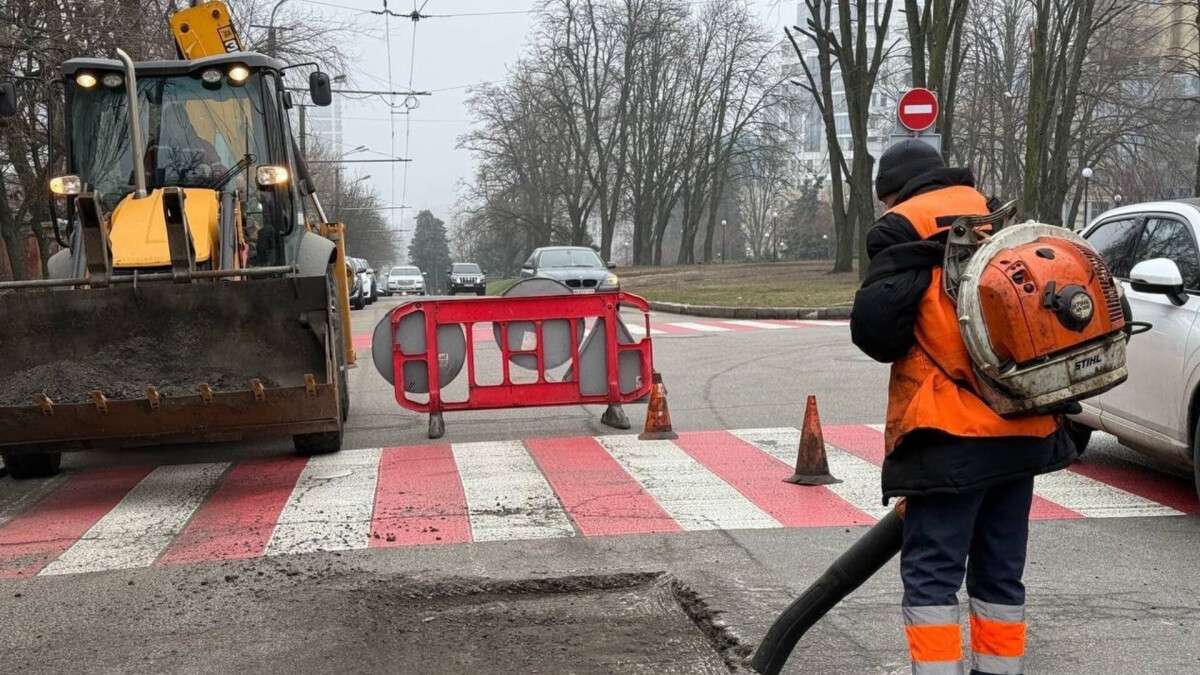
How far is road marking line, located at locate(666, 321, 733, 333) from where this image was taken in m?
20.1

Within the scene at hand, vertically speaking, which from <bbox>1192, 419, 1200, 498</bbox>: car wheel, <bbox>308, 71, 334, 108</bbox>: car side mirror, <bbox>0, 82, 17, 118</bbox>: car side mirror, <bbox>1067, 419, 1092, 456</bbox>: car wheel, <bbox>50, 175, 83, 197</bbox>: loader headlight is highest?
<bbox>308, 71, 334, 108</bbox>: car side mirror

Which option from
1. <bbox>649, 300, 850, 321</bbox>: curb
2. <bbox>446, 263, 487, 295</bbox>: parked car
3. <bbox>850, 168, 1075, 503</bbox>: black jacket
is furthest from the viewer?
<bbox>446, 263, 487, 295</bbox>: parked car

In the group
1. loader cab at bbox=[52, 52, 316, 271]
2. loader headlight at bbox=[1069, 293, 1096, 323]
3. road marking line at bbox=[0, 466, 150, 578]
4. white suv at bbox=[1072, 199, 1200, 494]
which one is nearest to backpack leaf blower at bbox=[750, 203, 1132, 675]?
loader headlight at bbox=[1069, 293, 1096, 323]

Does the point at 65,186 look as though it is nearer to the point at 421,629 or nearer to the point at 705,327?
the point at 421,629

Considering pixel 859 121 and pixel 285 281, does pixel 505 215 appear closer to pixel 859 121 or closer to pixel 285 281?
pixel 859 121

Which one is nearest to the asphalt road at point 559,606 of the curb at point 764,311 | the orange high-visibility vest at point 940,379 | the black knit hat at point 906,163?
the orange high-visibility vest at point 940,379

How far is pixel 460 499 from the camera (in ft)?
23.9

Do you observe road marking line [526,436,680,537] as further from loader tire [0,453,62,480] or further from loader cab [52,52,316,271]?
loader tire [0,453,62,480]

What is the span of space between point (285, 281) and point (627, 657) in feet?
16.0

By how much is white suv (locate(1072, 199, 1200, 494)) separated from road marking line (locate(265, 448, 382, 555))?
14.9ft

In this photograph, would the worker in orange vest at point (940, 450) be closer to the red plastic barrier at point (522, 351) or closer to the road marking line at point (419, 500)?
the road marking line at point (419, 500)

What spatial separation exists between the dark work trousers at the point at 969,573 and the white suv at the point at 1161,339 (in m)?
3.28

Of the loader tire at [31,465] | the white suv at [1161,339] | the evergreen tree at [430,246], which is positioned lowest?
the evergreen tree at [430,246]

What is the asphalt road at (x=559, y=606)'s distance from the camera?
14.4 feet
